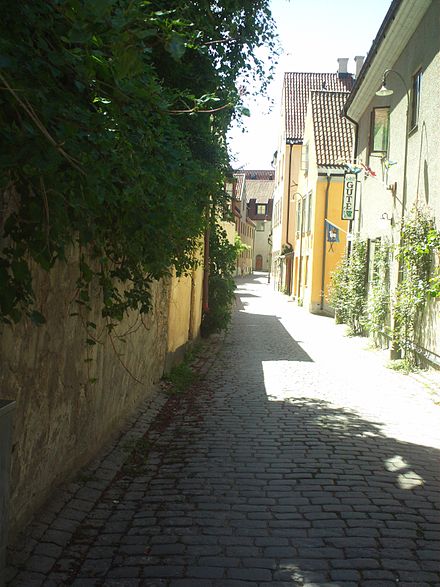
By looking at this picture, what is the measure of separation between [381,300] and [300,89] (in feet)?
106

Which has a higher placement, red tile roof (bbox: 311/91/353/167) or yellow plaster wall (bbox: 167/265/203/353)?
red tile roof (bbox: 311/91/353/167)

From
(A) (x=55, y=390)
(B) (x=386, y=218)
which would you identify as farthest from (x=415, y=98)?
(A) (x=55, y=390)

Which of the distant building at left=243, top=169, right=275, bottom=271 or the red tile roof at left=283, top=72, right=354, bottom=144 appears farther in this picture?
Result: the distant building at left=243, top=169, right=275, bottom=271

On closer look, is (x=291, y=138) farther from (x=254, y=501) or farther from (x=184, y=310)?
(x=254, y=501)

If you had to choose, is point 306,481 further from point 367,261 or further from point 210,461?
point 367,261

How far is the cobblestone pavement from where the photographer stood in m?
3.34

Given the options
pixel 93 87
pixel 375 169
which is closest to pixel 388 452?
pixel 93 87

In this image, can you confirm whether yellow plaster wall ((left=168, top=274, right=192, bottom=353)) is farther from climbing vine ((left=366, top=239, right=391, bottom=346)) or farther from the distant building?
the distant building

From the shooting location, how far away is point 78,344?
4578 mm

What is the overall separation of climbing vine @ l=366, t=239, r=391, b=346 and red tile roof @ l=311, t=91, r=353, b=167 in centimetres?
1138

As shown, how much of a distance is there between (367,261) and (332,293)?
3345 millimetres

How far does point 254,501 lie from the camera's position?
4406 millimetres

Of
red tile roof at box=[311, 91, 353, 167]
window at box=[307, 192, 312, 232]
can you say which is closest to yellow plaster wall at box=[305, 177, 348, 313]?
red tile roof at box=[311, 91, 353, 167]

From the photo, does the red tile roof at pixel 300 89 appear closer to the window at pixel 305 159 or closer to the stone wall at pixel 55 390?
the window at pixel 305 159
